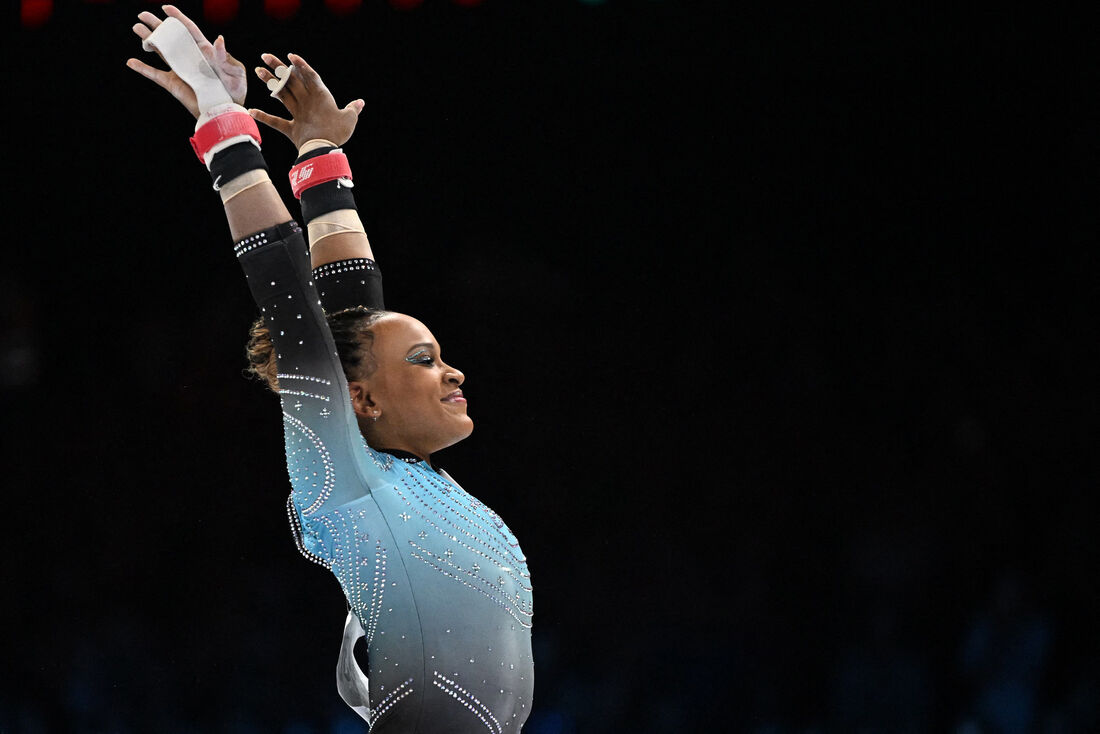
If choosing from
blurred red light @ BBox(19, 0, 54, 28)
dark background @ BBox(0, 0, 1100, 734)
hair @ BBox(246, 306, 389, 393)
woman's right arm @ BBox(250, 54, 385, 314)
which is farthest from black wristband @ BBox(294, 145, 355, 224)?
blurred red light @ BBox(19, 0, 54, 28)

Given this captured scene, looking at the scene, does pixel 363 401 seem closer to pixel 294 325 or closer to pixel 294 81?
pixel 294 325

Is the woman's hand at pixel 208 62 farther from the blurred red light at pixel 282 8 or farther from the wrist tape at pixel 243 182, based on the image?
the blurred red light at pixel 282 8

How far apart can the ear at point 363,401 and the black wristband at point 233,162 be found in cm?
31

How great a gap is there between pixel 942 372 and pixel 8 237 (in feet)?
8.30

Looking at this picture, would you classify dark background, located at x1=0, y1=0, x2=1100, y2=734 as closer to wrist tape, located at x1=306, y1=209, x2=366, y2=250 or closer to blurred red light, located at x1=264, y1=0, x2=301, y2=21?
blurred red light, located at x1=264, y1=0, x2=301, y2=21

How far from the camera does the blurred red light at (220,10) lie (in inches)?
123

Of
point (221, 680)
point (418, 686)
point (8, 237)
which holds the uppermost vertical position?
point (418, 686)

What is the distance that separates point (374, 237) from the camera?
3279 mm

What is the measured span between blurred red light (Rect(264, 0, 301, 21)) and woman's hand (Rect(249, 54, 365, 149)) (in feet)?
4.69

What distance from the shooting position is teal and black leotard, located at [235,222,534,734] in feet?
4.61

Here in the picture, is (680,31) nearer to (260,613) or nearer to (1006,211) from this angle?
(1006,211)

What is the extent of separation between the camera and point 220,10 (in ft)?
10.2

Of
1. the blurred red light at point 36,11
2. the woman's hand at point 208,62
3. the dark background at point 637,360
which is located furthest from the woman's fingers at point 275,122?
the blurred red light at point 36,11

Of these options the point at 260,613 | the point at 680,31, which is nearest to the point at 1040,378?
the point at 680,31
